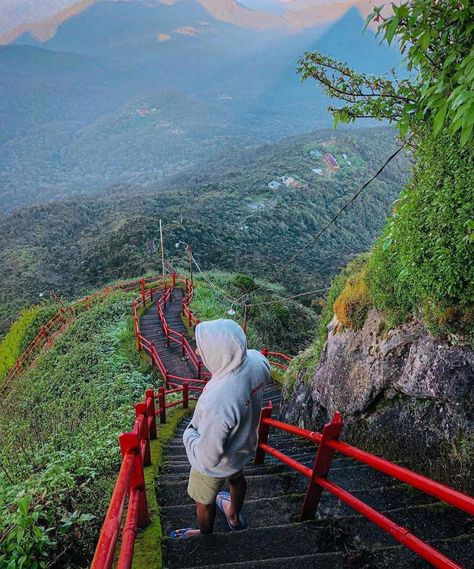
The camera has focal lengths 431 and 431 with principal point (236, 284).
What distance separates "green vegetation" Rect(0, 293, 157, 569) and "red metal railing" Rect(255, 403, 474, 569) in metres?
1.75

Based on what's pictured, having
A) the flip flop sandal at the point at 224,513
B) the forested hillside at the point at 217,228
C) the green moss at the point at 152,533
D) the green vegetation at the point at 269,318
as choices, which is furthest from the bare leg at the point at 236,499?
the forested hillside at the point at 217,228

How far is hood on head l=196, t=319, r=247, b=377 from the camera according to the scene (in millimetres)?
2596

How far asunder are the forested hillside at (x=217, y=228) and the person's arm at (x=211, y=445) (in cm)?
2673

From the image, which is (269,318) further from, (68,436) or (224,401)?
(224,401)

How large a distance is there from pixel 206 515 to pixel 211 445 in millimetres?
688

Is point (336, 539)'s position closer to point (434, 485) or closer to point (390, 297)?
point (434, 485)

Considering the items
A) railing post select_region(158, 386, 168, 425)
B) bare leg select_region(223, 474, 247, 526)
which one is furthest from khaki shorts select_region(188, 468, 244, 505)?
railing post select_region(158, 386, 168, 425)

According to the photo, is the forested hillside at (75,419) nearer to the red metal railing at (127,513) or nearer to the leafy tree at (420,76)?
the red metal railing at (127,513)

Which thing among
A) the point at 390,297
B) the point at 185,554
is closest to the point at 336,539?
the point at 185,554

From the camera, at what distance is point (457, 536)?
274 cm

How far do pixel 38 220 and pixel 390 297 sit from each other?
199 ft

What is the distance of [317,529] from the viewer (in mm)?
2955

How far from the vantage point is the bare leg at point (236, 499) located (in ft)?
9.95

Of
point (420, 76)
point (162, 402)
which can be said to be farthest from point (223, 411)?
point (162, 402)
